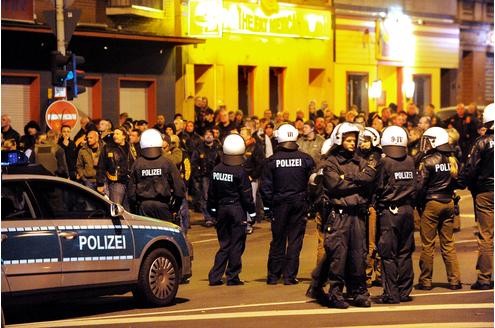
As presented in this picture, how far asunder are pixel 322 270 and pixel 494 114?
305 centimetres

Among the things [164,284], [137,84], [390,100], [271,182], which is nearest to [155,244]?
[164,284]

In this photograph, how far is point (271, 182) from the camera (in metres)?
15.9

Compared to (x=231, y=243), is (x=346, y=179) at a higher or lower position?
higher

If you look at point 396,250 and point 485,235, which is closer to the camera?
point 396,250

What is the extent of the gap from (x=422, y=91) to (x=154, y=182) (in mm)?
30847

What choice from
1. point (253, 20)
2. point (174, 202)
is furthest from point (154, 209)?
point (253, 20)

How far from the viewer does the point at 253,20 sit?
1373 inches

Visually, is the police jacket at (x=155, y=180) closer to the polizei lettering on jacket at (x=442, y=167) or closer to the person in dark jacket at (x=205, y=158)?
the polizei lettering on jacket at (x=442, y=167)

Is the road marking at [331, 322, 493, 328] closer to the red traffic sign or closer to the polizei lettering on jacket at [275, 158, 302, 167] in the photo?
the polizei lettering on jacket at [275, 158, 302, 167]

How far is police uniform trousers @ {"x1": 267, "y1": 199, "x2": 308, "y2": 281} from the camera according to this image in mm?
15836

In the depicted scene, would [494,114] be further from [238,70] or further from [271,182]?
[238,70]

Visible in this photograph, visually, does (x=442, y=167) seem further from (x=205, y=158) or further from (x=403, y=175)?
(x=205, y=158)

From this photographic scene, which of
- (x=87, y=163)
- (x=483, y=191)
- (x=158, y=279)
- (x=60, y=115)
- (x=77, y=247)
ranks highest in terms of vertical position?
(x=60, y=115)

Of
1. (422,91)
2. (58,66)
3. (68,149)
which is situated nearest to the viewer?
(68,149)
